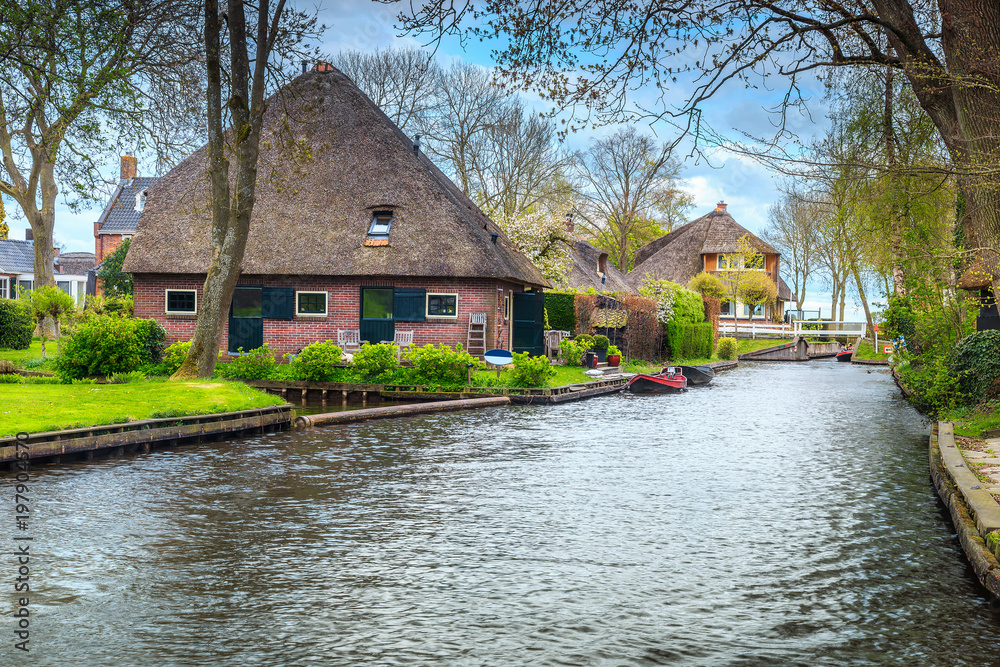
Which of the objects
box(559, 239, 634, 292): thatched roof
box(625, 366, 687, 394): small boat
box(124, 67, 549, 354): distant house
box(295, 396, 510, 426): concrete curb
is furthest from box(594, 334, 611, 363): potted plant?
box(295, 396, 510, 426): concrete curb

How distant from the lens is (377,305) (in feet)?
90.0

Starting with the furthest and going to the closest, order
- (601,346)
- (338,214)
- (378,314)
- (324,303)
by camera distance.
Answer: (601,346), (338,214), (324,303), (378,314)

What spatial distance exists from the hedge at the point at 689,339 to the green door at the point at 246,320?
63.1ft

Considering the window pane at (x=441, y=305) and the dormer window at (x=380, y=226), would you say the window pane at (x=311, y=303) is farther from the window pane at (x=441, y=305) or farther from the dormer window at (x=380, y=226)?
the window pane at (x=441, y=305)

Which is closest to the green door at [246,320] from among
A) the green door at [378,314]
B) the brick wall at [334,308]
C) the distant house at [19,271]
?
the brick wall at [334,308]

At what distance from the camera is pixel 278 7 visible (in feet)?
62.6

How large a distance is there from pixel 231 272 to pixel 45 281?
15.4m

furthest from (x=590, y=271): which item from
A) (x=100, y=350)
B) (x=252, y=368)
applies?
(x=100, y=350)

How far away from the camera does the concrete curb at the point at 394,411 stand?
1670cm

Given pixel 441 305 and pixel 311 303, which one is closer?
pixel 441 305

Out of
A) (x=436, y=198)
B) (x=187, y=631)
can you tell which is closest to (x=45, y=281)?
(x=436, y=198)

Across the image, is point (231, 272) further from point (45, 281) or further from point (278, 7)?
point (45, 281)

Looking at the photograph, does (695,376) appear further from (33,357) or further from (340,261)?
(33,357)

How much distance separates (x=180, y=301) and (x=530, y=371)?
12.4 metres
